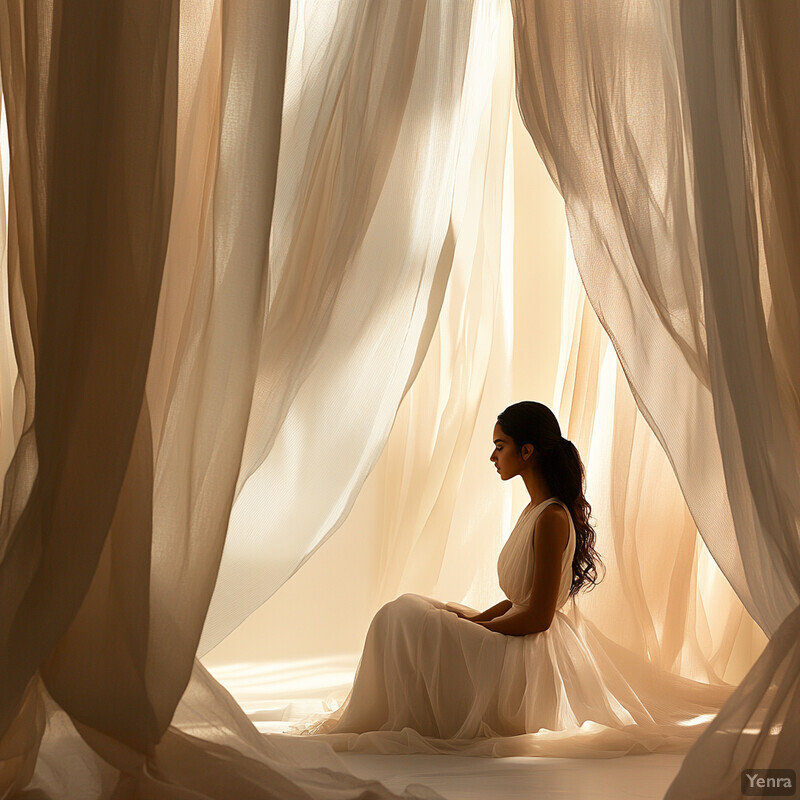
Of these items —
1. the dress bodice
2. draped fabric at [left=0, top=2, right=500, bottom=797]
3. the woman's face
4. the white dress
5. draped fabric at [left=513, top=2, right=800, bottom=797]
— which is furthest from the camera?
the woman's face

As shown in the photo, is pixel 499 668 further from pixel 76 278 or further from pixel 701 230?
pixel 76 278

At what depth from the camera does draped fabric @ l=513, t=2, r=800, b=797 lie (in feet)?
6.77

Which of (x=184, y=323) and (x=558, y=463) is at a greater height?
(x=184, y=323)

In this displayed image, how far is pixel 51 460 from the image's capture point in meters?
1.97

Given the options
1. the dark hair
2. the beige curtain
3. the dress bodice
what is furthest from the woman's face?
the beige curtain

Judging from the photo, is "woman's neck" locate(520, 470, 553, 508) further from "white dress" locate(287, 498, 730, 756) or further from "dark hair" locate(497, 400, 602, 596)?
"white dress" locate(287, 498, 730, 756)

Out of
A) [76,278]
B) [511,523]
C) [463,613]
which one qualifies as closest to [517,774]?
[463,613]

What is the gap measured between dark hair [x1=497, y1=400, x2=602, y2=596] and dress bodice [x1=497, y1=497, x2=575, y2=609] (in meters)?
0.06

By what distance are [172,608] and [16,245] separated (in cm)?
85

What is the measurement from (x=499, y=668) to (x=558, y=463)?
0.68 m

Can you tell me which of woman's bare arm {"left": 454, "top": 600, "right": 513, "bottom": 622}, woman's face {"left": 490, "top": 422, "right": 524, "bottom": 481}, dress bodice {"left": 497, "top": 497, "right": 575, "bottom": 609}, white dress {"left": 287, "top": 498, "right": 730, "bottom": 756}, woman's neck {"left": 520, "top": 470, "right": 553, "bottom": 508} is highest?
woman's face {"left": 490, "top": 422, "right": 524, "bottom": 481}

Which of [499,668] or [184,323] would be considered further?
[499,668]

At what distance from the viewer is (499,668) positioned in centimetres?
281

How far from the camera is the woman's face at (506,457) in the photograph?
3.11m
